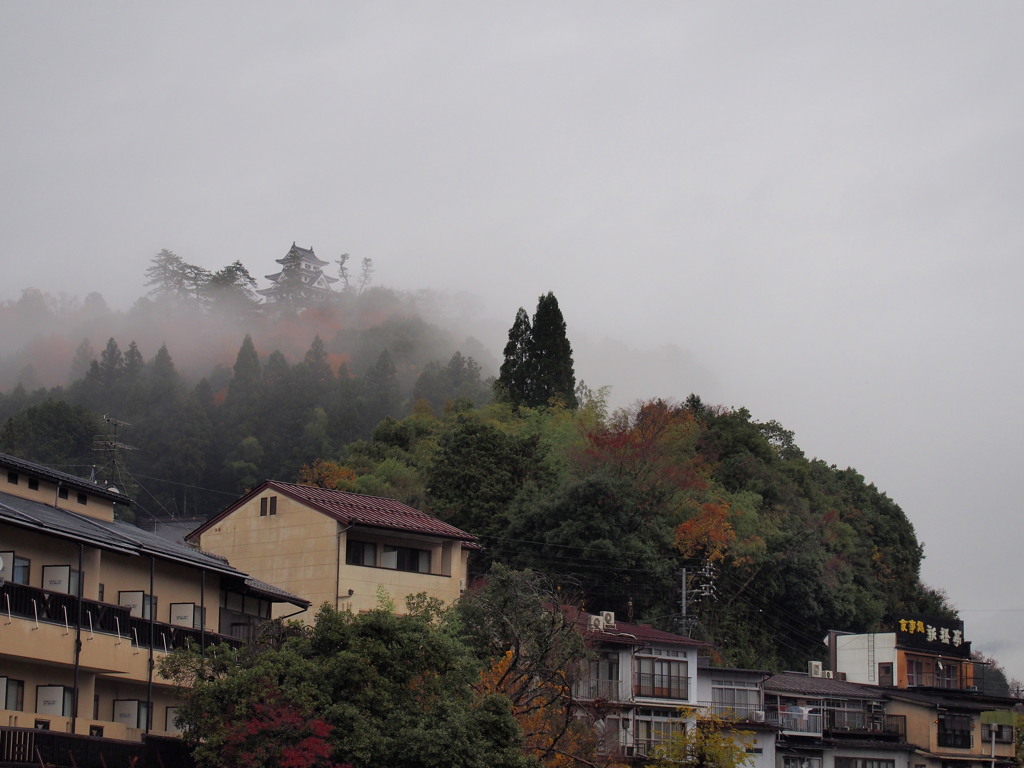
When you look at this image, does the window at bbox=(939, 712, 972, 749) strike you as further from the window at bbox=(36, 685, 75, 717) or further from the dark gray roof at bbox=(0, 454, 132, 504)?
the window at bbox=(36, 685, 75, 717)

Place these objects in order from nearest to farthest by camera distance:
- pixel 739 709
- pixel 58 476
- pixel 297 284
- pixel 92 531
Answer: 1. pixel 92 531
2. pixel 58 476
3. pixel 739 709
4. pixel 297 284

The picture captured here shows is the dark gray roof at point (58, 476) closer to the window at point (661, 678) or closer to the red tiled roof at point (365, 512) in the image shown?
the red tiled roof at point (365, 512)

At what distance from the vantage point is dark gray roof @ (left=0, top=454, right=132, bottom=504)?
32219mm

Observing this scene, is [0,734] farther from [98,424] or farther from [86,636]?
[98,424]

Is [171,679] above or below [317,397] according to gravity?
below

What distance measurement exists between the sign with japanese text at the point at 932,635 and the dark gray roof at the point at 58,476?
148 feet

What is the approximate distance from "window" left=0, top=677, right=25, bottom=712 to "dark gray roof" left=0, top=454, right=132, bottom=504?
18.4 feet

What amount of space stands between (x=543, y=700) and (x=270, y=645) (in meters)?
10.2

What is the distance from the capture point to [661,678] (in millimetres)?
53625

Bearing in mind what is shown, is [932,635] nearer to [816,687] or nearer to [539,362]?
[816,687]

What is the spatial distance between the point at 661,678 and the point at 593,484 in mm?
12726

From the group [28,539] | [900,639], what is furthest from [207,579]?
[900,639]

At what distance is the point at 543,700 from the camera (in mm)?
39406

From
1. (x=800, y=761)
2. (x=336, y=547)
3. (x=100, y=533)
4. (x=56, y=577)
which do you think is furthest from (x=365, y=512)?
(x=800, y=761)
